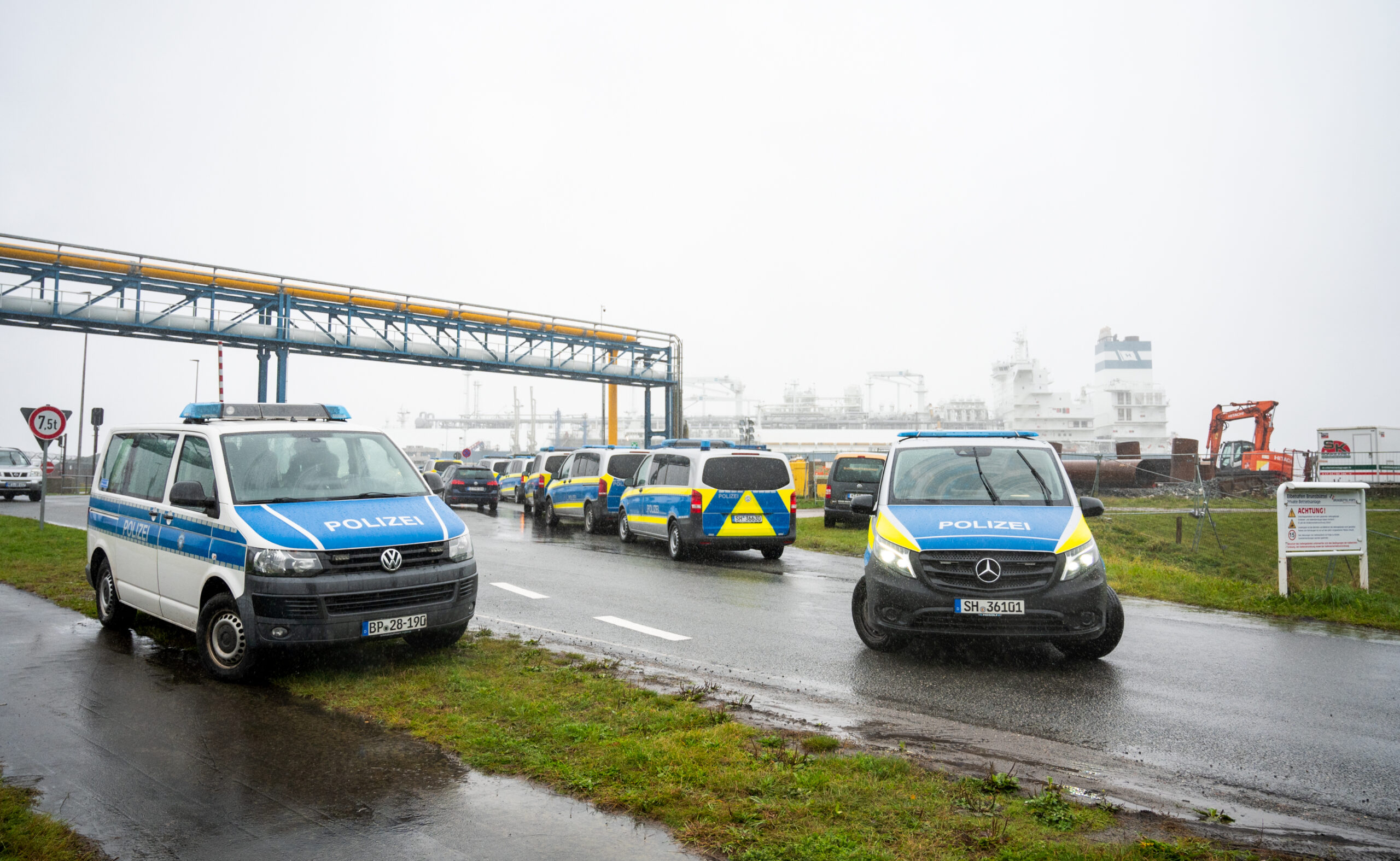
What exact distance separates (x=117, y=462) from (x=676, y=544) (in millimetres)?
8677

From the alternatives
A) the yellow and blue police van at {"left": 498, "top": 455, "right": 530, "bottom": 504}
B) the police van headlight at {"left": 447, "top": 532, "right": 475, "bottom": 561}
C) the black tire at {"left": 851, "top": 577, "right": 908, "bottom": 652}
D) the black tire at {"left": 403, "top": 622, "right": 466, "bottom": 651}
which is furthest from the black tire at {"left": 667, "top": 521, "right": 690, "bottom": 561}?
the yellow and blue police van at {"left": 498, "top": 455, "right": 530, "bottom": 504}

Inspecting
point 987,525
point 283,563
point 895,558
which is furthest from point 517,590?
point 987,525

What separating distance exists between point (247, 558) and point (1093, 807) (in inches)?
209

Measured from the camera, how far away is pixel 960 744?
5.05 metres

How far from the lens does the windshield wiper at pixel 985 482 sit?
307 inches

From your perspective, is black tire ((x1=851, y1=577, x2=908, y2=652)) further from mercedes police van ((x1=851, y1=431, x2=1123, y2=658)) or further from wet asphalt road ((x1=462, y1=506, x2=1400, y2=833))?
wet asphalt road ((x1=462, y1=506, x2=1400, y2=833))

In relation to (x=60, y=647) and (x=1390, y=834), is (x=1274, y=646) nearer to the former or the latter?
(x=1390, y=834)

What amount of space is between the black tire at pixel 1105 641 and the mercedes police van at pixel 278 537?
468cm

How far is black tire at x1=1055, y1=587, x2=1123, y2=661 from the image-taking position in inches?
279

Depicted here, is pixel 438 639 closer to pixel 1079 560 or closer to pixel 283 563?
pixel 283 563

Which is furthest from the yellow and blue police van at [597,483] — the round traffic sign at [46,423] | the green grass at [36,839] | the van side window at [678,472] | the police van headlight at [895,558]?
the green grass at [36,839]

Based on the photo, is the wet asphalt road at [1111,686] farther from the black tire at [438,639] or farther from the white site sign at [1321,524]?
the white site sign at [1321,524]

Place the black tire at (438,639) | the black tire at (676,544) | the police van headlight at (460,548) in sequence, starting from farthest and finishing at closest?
the black tire at (676,544) → the black tire at (438,639) → the police van headlight at (460,548)

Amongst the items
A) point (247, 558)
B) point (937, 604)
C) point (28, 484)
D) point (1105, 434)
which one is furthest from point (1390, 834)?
point (1105, 434)
